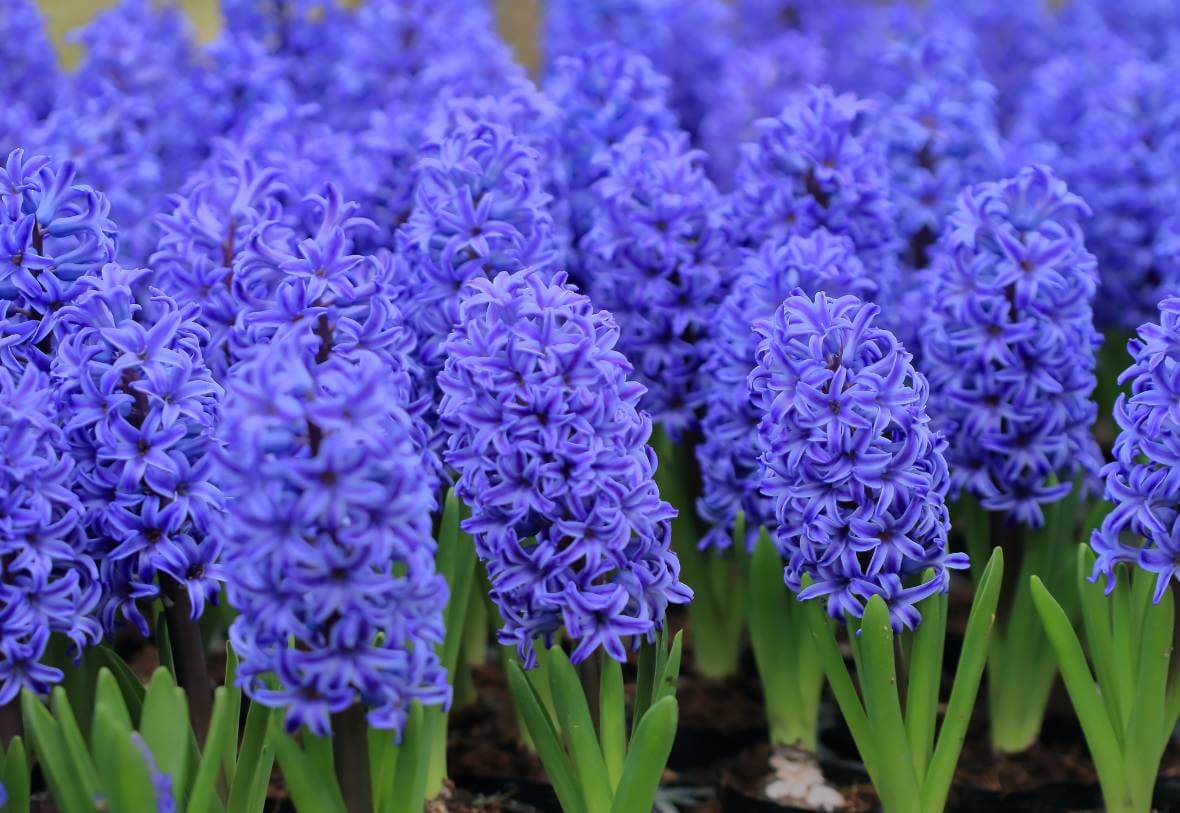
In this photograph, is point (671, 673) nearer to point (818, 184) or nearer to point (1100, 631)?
point (1100, 631)

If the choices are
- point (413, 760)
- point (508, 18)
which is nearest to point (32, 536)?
point (413, 760)

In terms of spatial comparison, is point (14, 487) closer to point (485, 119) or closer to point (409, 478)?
point (409, 478)

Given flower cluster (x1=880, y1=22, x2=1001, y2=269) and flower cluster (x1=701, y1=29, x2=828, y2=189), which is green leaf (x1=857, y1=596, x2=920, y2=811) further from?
Answer: flower cluster (x1=701, y1=29, x2=828, y2=189)

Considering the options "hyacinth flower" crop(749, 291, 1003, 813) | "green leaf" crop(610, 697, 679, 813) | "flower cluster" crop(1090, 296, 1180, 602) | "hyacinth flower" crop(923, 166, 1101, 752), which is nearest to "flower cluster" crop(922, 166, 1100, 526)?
"hyacinth flower" crop(923, 166, 1101, 752)

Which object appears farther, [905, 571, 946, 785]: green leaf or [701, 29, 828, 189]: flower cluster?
[701, 29, 828, 189]: flower cluster

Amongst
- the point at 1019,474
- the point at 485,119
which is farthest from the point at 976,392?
the point at 485,119

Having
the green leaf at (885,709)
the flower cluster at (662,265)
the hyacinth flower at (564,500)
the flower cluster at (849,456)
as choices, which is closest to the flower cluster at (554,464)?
the hyacinth flower at (564,500)
